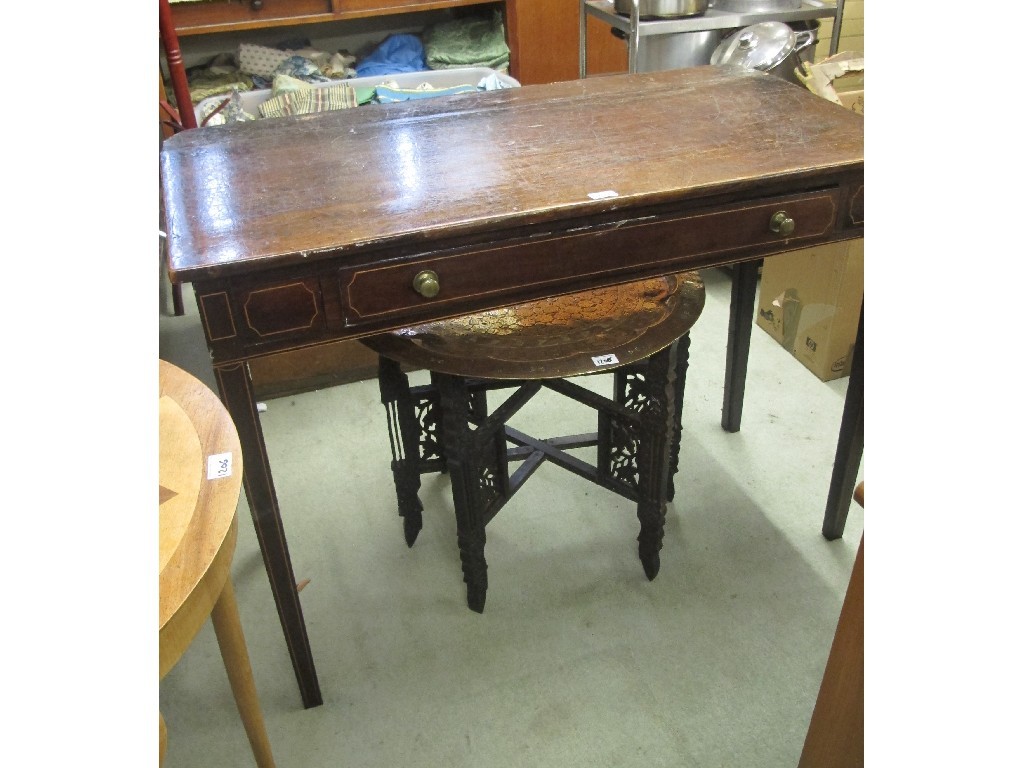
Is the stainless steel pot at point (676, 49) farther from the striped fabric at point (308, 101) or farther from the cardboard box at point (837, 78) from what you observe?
the striped fabric at point (308, 101)

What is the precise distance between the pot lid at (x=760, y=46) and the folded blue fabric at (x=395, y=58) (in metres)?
1.14

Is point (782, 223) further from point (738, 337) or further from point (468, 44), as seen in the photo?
point (468, 44)

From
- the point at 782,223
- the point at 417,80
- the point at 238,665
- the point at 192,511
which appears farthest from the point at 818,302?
the point at 192,511

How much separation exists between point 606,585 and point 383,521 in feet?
1.71

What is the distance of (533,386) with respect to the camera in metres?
1.53

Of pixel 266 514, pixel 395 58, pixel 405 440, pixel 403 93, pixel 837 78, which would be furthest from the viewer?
pixel 395 58

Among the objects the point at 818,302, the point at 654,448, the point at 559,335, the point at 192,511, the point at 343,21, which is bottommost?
the point at 818,302

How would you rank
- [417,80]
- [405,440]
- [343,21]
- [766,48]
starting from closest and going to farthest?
1. [405,440]
2. [766,48]
3. [417,80]
4. [343,21]

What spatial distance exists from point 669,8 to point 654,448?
1.55 m

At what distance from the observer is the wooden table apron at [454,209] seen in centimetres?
108

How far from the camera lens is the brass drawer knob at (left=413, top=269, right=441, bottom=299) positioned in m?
1.11

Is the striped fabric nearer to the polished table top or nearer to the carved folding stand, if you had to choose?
the polished table top

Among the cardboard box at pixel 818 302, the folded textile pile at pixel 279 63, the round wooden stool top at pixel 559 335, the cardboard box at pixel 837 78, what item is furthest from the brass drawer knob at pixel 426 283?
the folded textile pile at pixel 279 63

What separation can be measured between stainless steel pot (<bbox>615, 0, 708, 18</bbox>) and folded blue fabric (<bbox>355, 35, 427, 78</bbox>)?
90 centimetres
